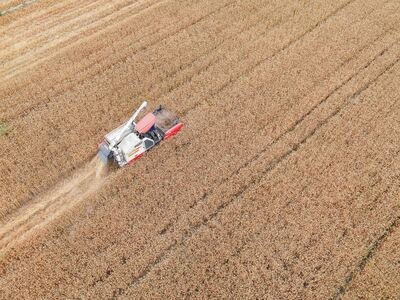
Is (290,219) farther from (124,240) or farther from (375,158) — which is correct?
(124,240)

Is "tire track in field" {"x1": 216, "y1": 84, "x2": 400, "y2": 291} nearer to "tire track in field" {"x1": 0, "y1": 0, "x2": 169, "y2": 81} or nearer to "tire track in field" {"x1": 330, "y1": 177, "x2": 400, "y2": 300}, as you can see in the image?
"tire track in field" {"x1": 330, "y1": 177, "x2": 400, "y2": 300}

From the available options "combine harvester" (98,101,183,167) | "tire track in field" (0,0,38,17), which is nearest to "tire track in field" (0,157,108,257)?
"combine harvester" (98,101,183,167)

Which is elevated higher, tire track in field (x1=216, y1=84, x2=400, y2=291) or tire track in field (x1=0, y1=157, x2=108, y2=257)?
tire track in field (x1=0, y1=157, x2=108, y2=257)

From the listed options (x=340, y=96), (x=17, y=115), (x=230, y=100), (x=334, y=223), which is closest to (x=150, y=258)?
(x=334, y=223)

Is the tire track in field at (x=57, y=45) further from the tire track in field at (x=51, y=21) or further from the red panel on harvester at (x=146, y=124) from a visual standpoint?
the red panel on harvester at (x=146, y=124)

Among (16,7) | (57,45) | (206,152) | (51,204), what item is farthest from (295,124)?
(16,7)

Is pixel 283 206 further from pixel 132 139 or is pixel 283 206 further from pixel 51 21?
pixel 51 21
